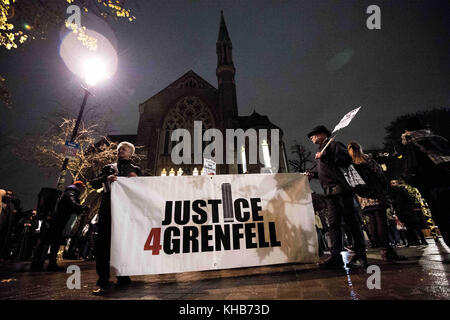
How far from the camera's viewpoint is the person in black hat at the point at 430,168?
2854mm

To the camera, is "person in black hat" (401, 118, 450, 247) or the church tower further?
the church tower

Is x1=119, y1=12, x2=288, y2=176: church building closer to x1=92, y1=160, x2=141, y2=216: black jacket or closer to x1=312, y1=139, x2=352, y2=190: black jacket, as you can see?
x1=312, y1=139, x2=352, y2=190: black jacket

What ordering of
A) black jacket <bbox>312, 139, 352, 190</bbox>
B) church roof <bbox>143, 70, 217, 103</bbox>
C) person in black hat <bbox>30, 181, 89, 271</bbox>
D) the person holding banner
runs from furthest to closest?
church roof <bbox>143, 70, 217, 103</bbox> < person in black hat <bbox>30, 181, 89, 271</bbox> < black jacket <bbox>312, 139, 352, 190</bbox> < the person holding banner

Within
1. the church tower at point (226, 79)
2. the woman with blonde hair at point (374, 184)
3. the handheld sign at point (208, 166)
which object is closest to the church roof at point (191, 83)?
the church tower at point (226, 79)

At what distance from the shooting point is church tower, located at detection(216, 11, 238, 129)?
2125 cm

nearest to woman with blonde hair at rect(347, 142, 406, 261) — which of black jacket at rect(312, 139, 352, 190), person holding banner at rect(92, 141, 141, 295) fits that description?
black jacket at rect(312, 139, 352, 190)

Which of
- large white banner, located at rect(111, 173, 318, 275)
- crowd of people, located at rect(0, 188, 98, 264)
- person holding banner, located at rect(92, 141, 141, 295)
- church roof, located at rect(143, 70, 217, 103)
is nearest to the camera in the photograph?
person holding banner, located at rect(92, 141, 141, 295)

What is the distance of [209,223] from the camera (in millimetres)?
3242

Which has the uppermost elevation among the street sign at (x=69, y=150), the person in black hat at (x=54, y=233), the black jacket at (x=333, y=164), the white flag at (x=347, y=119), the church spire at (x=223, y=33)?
the church spire at (x=223, y=33)

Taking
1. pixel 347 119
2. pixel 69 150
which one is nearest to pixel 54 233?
pixel 69 150

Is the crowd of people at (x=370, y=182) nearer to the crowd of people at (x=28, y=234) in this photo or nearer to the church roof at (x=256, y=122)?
the crowd of people at (x=28, y=234)

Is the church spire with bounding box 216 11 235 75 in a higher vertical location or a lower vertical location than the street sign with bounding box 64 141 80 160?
higher

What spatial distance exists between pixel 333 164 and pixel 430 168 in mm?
1346

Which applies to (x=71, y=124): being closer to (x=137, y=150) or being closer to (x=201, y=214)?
(x=137, y=150)
